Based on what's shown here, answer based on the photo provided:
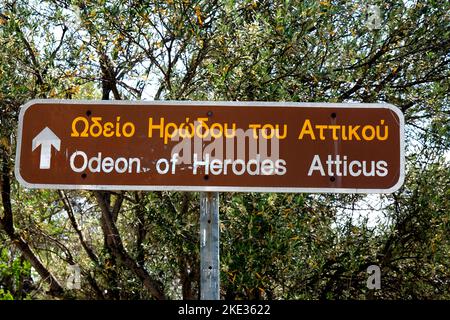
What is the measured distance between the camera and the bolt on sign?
10.4 ft

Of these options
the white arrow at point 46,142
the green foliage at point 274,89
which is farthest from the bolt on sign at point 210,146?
the green foliage at point 274,89

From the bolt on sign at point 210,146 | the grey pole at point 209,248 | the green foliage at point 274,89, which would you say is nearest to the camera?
the grey pole at point 209,248

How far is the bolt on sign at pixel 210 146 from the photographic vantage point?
10.4 feet

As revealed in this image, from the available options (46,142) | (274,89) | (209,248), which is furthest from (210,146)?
(274,89)

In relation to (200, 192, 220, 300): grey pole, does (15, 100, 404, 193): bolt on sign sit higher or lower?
higher

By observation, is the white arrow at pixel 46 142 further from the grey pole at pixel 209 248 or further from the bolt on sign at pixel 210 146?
the grey pole at pixel 209 248

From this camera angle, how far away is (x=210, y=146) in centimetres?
317

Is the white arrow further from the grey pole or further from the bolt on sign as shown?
the grey pole

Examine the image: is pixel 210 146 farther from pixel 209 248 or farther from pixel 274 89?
pixel 274 89

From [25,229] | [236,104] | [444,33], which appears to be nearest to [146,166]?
[236,104]

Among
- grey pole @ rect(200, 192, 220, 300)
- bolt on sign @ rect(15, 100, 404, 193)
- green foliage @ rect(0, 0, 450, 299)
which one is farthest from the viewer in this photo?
green foliage @ rect(0, 0, 450, 299)

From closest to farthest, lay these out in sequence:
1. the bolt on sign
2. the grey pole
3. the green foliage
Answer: the grey pole → the bolt on sign → the green foliage

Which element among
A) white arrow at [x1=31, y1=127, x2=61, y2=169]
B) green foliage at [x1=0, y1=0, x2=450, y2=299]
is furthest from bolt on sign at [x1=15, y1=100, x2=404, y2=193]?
green foliage at [x1=0, y1=0, x2=450, y2=299]

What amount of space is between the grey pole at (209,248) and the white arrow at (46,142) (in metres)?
0.79
